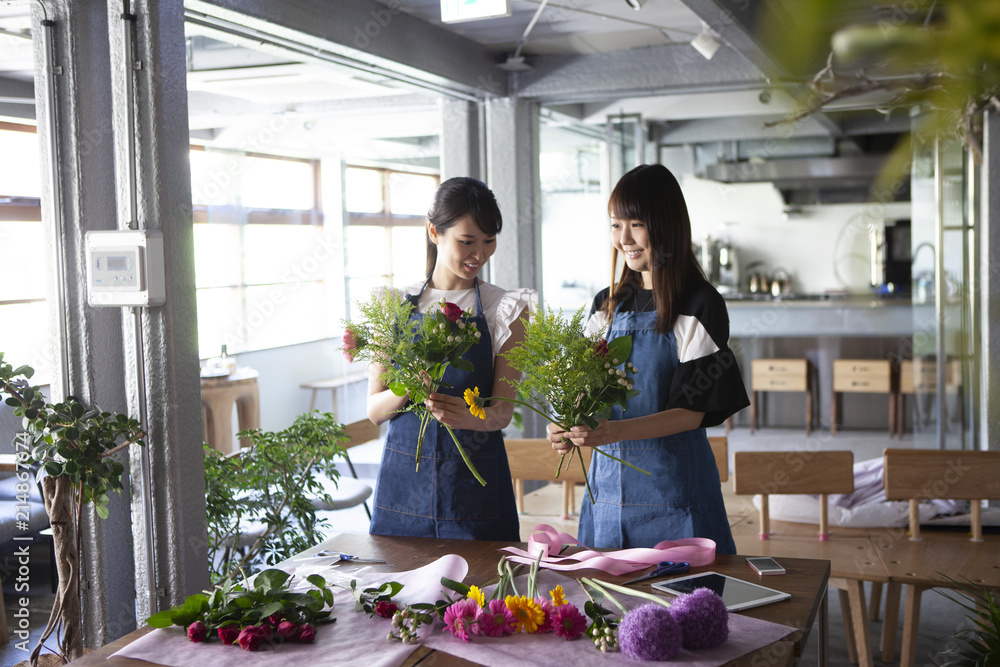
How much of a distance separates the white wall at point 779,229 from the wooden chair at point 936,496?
23.6 feet

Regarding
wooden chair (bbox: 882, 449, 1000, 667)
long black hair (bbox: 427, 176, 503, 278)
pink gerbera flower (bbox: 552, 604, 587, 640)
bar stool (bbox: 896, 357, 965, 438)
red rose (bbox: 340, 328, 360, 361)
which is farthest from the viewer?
bar stool (bbox: 896, 357, 965, 438)

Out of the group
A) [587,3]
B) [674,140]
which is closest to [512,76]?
[587,3]

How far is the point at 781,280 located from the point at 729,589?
8825 millimetres

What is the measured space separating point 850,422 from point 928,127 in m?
8.37

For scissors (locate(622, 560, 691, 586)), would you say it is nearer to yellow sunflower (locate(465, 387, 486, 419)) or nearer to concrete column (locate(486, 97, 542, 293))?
yellow sunflower (locate(465, 387, 486, 419))

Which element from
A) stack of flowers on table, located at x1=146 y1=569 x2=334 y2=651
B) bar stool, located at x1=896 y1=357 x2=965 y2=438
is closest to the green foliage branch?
stack of flowers on table, located at x1=146 y1=569 x2=334 y2=651

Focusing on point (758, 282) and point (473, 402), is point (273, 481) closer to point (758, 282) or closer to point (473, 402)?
point (473, 402)

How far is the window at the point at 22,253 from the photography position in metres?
2.62

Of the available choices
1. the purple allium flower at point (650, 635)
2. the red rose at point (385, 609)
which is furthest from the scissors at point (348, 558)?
the purple allium flower at point (650, 635)

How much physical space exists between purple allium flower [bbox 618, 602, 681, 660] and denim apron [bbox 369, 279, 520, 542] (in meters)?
0.85

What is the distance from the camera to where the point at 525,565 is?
6.21 ft

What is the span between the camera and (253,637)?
58.3 inches

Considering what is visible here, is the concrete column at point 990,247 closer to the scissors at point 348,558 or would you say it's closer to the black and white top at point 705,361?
the black and white top at point 705,361

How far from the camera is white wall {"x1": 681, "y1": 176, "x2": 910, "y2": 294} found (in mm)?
9906
